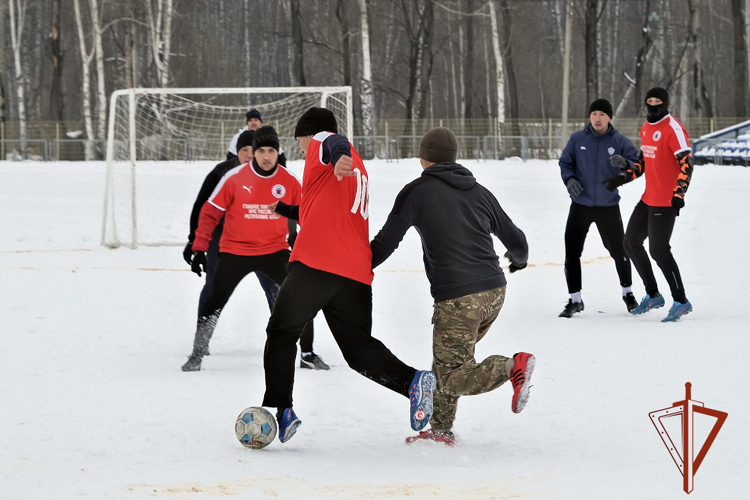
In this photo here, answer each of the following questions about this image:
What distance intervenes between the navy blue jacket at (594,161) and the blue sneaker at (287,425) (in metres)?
4.56

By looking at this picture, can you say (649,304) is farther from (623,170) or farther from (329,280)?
(329,280)

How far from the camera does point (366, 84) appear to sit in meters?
33.9

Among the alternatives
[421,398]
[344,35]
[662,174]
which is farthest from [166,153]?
[421,398]

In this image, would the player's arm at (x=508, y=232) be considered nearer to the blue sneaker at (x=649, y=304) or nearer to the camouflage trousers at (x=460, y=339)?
the camouflage trousers at (x=460, y=339)

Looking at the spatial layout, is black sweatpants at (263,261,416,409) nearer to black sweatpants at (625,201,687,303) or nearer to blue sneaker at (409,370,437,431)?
blue sneaker at (409,370,437,431)

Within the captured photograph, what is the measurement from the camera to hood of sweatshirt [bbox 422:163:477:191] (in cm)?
462

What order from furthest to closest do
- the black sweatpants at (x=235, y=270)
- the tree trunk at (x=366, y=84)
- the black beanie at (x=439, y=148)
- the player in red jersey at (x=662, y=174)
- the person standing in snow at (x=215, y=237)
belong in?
the tree trunk at (x=366, y=84)
the player in red jersey at (x=662, y=174)
the person standing in snow at (x=215, y=237)
the black sweatpants at (x=235, y=270)
the black beanie at (x=439, y=148)

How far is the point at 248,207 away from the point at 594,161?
11.1 ft

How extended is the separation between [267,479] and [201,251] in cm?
254

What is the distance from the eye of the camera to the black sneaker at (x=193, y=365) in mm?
6543

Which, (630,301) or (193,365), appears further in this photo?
(630,301)

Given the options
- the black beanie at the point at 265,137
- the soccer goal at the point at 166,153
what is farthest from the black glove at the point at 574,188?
the soccer goal at the point at 166,153

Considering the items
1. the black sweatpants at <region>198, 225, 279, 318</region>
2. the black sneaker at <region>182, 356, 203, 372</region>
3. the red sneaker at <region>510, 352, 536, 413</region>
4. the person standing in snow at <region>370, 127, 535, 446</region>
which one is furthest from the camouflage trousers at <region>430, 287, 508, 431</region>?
the black sneaker at <region>182, 356, 203, 372</region>

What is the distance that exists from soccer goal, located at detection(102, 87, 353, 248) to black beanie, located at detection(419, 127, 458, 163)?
867 centimetres
